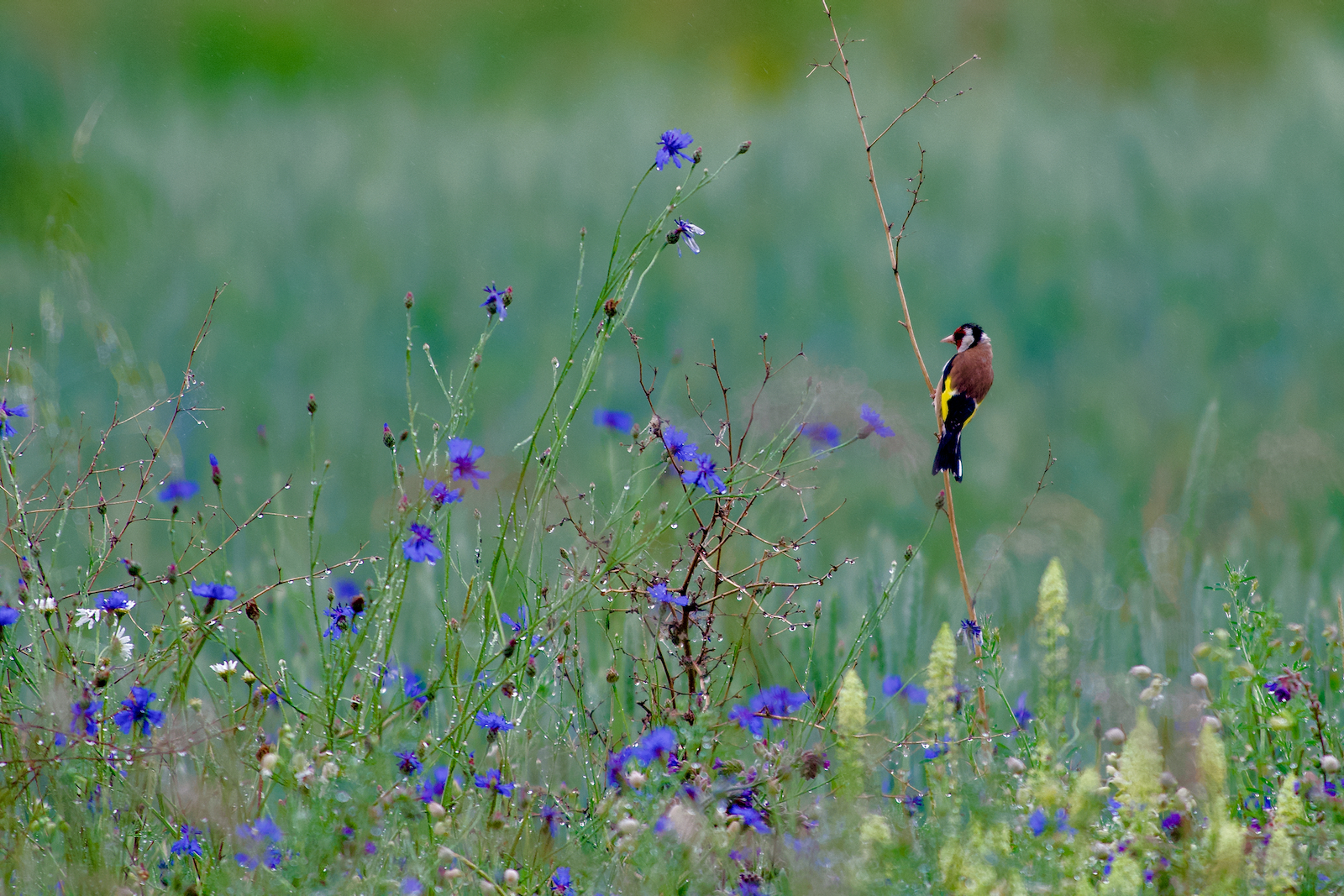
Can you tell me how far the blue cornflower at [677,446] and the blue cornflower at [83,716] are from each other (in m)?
0.88

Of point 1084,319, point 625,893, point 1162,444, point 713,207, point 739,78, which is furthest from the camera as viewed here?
point 739,78

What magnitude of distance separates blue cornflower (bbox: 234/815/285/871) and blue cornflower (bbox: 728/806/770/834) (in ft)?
1.86

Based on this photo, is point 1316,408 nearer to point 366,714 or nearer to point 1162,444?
point 1162,444

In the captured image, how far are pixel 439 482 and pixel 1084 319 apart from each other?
2.88 metres

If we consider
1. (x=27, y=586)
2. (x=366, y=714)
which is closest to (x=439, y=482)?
(x=366, y=714)

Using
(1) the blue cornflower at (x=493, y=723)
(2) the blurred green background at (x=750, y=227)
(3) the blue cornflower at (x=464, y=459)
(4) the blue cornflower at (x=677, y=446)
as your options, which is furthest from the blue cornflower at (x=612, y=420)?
(2) the blurred green background at (x=750, y=227)

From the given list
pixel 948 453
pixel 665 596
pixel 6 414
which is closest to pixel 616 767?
pixel 665 596

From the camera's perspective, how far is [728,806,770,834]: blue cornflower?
4.53 ft

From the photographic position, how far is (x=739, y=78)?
4.30 meters

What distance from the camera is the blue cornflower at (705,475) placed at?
63.4 inches

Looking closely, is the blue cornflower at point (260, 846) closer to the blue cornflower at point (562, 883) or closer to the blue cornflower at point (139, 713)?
the blue cornflower at point (139, 713)

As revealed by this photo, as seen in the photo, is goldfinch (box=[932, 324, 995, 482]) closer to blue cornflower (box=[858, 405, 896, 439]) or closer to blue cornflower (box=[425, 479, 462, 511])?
blue cornflower (box=[858, 405, 896, 439])

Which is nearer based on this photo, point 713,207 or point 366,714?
point 366,714

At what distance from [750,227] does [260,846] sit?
119 inches
